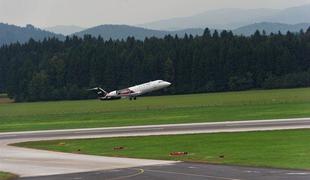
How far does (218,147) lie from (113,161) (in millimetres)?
8834

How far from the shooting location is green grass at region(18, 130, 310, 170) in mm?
41888

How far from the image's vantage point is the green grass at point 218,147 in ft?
137

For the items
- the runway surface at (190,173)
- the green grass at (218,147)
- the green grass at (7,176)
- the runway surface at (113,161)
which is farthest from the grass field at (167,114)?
the green grass at (7,176)

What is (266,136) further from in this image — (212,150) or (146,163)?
(146,163)

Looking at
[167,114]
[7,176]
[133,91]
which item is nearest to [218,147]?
[7,176]

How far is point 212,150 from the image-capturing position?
49.0m

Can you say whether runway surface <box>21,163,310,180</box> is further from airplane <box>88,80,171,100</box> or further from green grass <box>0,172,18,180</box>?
airplane <box>88,80,171,100</box>

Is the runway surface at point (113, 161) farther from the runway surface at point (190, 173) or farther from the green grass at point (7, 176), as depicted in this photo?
the green grass at point (7, 176)

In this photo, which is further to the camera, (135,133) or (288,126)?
(135,133)

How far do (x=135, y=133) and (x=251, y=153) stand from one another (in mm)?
25997

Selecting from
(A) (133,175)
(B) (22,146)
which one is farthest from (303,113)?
(A) (133,175)

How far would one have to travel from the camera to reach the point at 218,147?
50719mm

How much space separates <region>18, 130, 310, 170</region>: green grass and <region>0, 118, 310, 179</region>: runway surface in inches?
97.5

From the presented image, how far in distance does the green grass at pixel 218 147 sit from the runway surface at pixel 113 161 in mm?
2478
